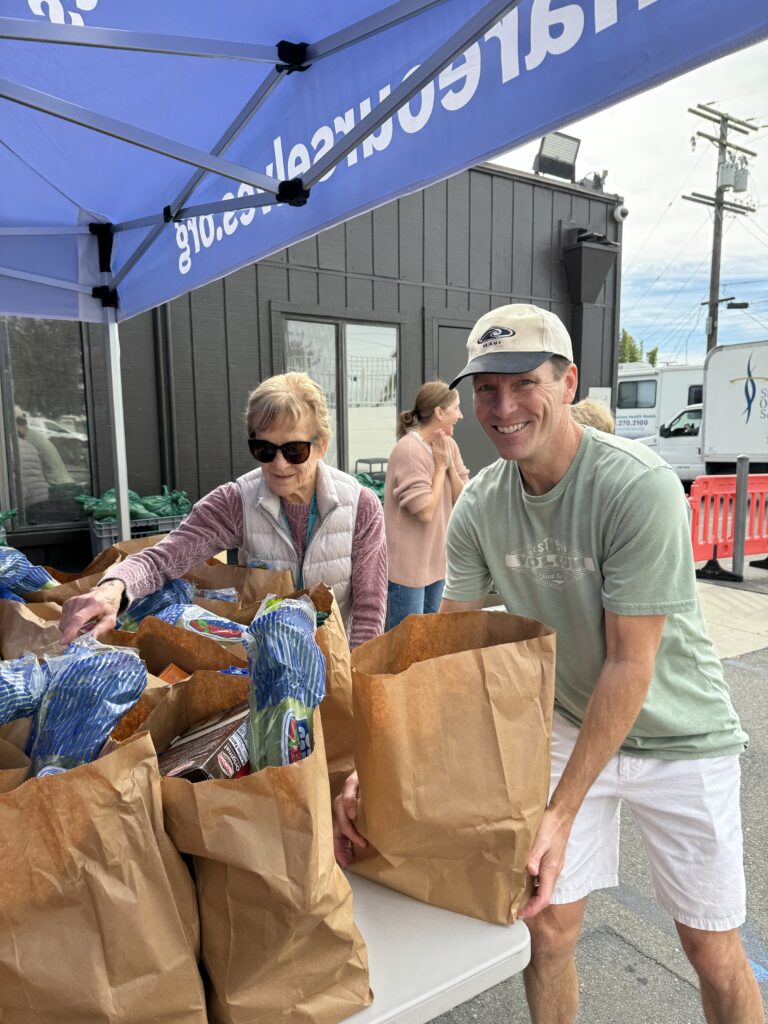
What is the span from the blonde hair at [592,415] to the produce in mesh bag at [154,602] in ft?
5.37

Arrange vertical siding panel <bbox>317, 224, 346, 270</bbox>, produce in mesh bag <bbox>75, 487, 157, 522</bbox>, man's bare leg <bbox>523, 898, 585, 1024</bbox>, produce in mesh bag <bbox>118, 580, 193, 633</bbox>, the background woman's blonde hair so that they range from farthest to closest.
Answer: vertical siding panel <bbox>317, 224, 346, 270</bbox>
produce in mesh bag <bbox>75, 487, 157, 522</bbox>
the background woman's blonde hair
produce in mesh bag <bbox>118, 580, 193, 633</bbox>
man's bare leg <bbox>523, 898, 585, 1024</bbox>

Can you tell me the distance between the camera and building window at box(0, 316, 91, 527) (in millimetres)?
5410

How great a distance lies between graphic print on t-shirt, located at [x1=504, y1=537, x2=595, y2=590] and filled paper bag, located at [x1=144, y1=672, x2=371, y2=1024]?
2.50ft

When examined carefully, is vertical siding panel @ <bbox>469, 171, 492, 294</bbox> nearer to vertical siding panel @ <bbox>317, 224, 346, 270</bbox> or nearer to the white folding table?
vertical siding panel @ <bbox>317, 224, 346, 270</bbox>

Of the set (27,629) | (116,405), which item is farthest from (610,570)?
(116,405)

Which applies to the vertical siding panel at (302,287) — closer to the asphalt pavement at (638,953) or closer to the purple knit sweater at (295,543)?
the purple knit sweater at (295,543)

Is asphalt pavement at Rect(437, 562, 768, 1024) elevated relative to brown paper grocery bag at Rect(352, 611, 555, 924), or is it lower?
lower

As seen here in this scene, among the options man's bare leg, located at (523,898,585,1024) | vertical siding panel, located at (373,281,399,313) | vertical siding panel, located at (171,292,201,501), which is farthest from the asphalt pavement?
vertical siding panel, located at (373,281,399,313)

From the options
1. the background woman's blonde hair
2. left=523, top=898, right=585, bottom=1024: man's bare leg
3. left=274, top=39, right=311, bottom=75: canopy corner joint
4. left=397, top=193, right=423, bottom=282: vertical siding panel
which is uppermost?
left=397, top=193, right=423, bottom=282: vertical siding panel

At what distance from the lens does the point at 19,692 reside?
3.28ft

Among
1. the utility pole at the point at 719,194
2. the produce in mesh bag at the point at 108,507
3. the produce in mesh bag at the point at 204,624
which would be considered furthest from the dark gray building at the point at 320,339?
the utility pole at the point at 719,194

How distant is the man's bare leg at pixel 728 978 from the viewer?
1.53 meters

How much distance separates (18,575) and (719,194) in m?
26.8

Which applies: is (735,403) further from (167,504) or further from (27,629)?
(27,629)
